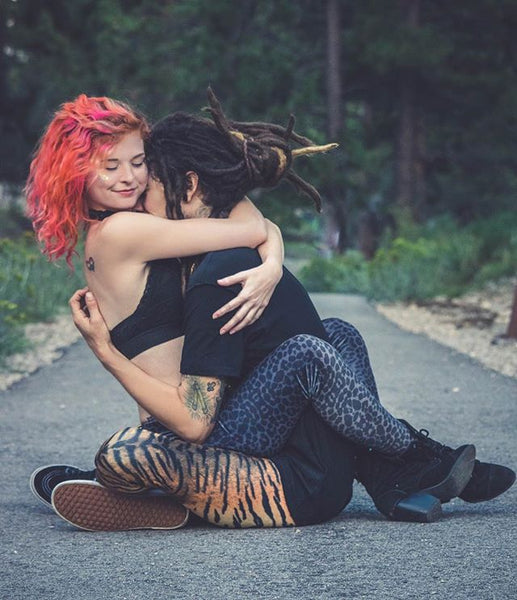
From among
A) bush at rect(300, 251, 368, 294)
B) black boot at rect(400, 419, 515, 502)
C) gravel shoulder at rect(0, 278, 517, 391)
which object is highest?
black boot at rect(400, 419, 515, 502)

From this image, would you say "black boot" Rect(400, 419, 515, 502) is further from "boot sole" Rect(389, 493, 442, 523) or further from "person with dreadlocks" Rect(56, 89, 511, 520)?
"boot sole" Rect(389, 493, 442, 523)

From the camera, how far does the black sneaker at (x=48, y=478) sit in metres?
4.16

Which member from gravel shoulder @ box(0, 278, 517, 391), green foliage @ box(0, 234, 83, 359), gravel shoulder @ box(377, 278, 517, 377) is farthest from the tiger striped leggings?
gravel shoulder @ box(377, 278, 517, 377)

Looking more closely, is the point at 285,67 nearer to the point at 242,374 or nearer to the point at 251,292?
the point at 242,374

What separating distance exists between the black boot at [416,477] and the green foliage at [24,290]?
423 cm

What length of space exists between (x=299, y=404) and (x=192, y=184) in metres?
0.79

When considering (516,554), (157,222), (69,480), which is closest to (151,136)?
(157,222)

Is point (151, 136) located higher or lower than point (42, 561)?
higher

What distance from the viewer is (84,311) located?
385 centimetres

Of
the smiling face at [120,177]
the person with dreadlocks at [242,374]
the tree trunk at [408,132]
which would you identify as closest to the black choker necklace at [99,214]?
the smiling face at [120,177]

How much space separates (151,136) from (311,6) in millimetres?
24020

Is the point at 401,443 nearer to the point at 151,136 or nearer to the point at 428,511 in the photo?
the point at 428,511

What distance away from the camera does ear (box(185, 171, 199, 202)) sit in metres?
3.88

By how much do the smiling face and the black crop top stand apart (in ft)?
0.73
